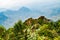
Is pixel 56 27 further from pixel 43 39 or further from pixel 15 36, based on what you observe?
pixel 43 39

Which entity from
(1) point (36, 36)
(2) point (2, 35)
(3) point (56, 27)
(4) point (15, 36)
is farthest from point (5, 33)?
(1) point (36, 36)

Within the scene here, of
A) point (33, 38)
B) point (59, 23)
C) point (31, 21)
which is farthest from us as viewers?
point (31, 21)

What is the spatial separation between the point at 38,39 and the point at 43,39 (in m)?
2.21

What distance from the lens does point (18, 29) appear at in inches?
4978

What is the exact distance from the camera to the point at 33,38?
9062 cm

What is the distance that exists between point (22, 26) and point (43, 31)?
999 inches

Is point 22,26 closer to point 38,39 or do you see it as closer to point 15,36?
point 15,36

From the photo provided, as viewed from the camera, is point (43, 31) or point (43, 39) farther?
point (43, 31)

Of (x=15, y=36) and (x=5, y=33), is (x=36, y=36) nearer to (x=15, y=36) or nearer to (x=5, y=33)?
(x=15, y=36)

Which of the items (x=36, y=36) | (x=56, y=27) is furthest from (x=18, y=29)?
(x=36, y=36)


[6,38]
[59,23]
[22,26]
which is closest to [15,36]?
[6,38]

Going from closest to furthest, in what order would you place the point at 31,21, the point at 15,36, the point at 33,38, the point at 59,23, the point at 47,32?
the point at 33,38, the point at 47,32, the point at 15,36, the point at 59,23, the point at 31,21

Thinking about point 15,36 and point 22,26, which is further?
point 22,26

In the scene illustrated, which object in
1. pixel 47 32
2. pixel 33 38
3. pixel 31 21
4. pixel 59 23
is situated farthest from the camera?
pixel 31 21
